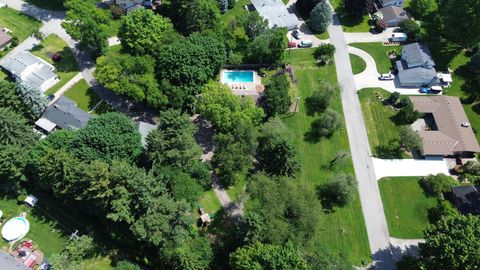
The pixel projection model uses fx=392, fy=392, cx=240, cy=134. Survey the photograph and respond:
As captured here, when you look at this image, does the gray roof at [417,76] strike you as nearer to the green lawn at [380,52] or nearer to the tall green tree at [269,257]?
the green lawn at [380,52]

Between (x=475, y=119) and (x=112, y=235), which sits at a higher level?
(x=475, y=119)

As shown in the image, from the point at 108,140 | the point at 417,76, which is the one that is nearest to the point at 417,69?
the point at 417,76

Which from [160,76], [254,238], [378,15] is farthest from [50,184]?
[378,15]

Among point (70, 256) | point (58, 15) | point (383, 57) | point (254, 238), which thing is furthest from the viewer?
point (58, 15)

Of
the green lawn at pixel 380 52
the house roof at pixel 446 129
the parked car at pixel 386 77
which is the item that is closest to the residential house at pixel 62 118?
the parked car at pixel 386 77

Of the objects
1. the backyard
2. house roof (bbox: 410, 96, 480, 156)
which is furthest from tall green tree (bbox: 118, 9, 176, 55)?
house roof (bbox: 410, 96, 480, 156)

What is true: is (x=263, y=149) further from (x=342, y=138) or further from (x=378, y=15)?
(x=378, y=15)
